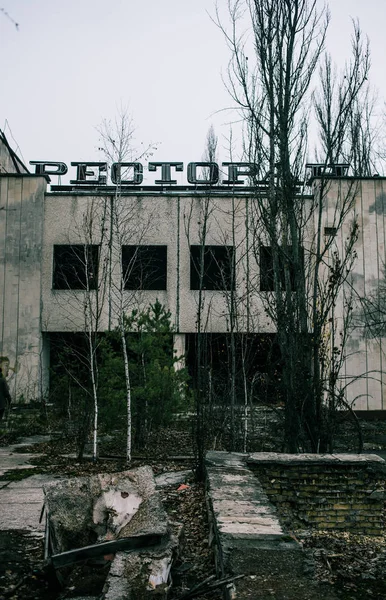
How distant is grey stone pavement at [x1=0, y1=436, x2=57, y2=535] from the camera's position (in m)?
5.87

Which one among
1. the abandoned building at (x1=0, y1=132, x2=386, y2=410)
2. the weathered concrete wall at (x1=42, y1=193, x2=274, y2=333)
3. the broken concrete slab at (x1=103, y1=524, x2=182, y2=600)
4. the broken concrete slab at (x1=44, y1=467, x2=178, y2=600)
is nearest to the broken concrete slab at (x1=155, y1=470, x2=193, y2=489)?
the broken concrete slab at (x1=44, y1=467, x2=178, y2=600)

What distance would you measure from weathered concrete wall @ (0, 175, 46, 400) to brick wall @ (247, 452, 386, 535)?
14.7 meters

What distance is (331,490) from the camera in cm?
643

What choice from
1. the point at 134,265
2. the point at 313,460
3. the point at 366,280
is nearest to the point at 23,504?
the point at 313,460

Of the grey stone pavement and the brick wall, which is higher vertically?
the brick wall

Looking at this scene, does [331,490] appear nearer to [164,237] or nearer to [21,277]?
[164,237]

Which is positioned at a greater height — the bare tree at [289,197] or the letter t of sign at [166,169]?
the letter t of sign at [166,169]

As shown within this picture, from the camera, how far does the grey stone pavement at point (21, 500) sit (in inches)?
231

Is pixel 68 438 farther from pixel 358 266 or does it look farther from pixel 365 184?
pixel 365 184

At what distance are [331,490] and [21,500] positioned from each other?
3.70m

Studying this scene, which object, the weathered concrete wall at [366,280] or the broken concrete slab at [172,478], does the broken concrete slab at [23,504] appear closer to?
the broken concrete slab at [172,478]

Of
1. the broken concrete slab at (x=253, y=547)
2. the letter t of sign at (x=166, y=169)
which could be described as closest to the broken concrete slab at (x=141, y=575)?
the broken concrete slab at (x=253, y=547)

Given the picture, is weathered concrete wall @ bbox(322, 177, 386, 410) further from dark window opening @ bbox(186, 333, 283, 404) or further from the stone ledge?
the stone ledge

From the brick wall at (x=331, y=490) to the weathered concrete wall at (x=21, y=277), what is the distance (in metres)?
14.7
